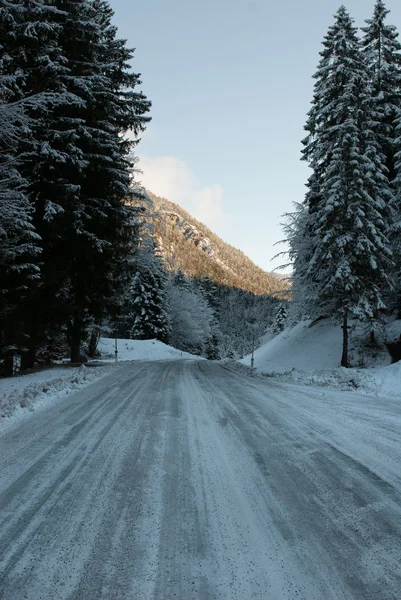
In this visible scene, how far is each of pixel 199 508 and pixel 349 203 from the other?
51.5ft

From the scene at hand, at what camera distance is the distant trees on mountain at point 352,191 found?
51.2 feet

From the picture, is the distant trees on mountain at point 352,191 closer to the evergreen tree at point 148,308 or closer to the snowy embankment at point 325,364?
the snowy embankment at point 325,364

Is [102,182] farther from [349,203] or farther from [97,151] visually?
[349,203]

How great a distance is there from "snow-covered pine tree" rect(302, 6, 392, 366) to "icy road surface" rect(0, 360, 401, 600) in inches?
423

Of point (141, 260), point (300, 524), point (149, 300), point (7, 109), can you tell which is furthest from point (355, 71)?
point (149, 300)

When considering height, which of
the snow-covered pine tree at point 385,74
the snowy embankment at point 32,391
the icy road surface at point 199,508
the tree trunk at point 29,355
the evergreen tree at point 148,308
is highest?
the snow-covered pine tree at point 385,74

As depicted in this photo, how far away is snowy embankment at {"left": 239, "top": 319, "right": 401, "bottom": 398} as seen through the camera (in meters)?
10.8

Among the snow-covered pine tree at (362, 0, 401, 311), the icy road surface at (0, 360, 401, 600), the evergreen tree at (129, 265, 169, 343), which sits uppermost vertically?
the snow-covered pine tree at (362, 0, 401, 311)

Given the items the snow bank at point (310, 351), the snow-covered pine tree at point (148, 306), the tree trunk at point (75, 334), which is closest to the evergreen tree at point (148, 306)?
the snow-covered pine tree at point (148, 306)

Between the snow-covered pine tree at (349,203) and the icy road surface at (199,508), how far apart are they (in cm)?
1074

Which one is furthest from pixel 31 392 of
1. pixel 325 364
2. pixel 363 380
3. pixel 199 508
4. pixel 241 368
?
pixel 325 364

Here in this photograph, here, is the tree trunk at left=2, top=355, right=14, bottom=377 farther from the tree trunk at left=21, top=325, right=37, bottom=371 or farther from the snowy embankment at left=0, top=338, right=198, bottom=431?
the snowy embankment at left=0, top=338, right=198, bottom=431

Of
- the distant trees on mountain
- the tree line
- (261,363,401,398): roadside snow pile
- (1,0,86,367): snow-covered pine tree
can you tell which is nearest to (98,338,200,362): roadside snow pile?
the tree line

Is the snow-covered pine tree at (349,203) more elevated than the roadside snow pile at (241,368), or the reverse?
the snow-covered pine tree at (349,203)
